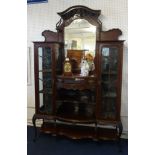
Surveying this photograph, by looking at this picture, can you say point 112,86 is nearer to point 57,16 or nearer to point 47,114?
point 47,114

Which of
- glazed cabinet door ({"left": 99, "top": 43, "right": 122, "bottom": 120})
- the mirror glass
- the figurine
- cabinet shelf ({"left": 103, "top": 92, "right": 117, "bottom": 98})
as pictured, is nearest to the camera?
glazed cabinet door ({"left": 99, "top": 43, "right": 122, "bottom": 120})

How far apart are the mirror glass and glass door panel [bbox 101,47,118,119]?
40cm

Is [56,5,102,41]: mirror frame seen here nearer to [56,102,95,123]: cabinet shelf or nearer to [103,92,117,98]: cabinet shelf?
[103,92,117,98]: cabinet shelf

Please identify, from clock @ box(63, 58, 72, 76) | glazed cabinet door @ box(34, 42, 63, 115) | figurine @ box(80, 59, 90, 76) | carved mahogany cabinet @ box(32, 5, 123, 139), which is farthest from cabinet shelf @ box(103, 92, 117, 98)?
glazed cabinet door @ box(34, 42, 63, 115)

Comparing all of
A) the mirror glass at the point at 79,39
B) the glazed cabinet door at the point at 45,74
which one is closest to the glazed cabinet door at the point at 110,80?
the mirror glass at the point at 79,39

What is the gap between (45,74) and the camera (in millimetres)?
3309

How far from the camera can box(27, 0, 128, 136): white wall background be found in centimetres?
322

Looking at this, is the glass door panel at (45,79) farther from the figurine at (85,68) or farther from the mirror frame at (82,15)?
the mirror frame at (82,15)

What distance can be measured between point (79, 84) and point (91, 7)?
4.24 ft

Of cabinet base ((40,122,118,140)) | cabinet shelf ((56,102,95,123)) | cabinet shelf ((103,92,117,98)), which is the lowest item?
cabinet base ((40,122,118,140))

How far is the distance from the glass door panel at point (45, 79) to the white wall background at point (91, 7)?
1.80 feet
